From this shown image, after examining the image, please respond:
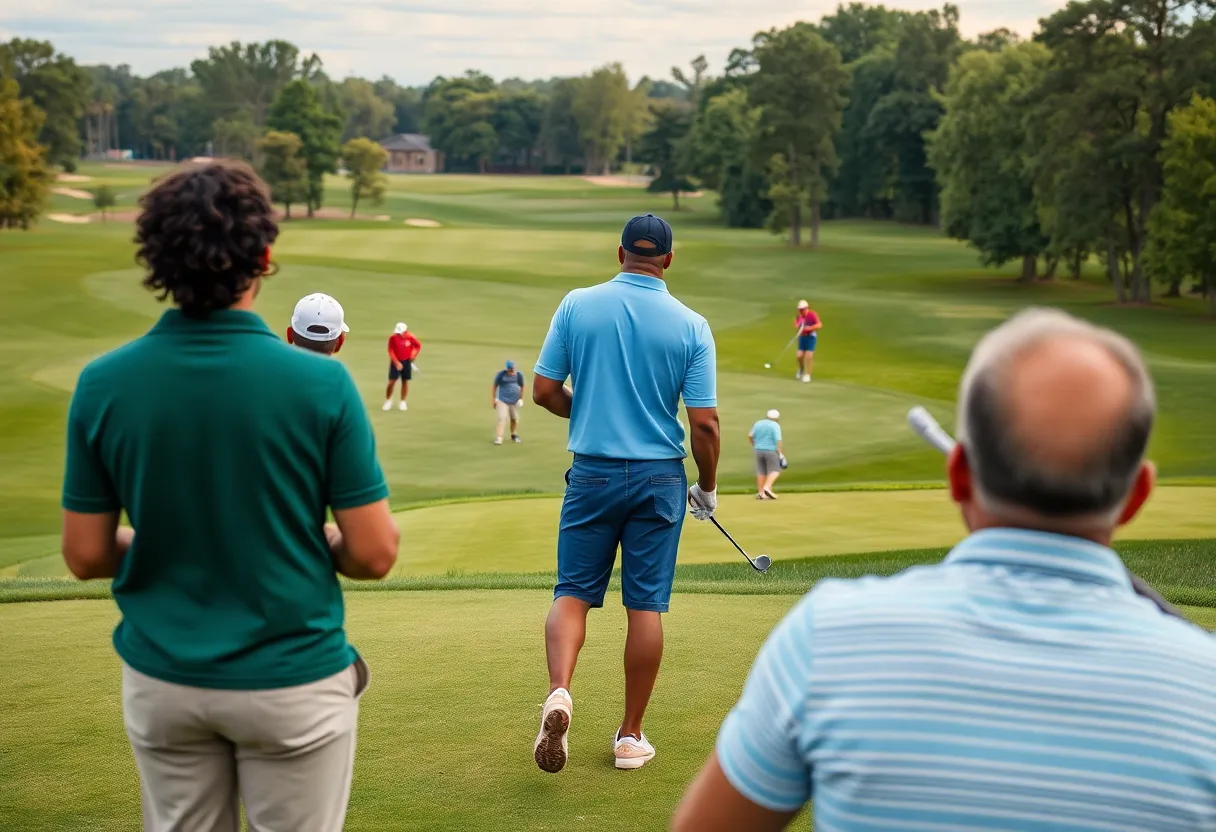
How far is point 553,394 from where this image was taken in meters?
5.35

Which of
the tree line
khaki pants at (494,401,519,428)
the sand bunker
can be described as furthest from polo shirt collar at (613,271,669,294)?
the sand bunker

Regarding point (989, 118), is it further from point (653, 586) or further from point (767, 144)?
point (653, 586)

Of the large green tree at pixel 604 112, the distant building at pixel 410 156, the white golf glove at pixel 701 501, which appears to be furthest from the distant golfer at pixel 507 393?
the distant building at pixel 410 156

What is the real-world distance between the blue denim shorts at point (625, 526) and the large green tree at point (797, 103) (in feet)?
214

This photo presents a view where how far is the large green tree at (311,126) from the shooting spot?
8744 cm

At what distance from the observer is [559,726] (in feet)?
14.9

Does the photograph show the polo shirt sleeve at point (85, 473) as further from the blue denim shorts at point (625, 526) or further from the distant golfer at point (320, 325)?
the distant golfer at point (320, 325)

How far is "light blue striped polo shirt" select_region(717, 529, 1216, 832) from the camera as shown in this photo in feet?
5.58

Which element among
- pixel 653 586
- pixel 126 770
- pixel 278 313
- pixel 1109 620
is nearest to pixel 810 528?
pixel 653 586

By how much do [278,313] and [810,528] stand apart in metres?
31.8

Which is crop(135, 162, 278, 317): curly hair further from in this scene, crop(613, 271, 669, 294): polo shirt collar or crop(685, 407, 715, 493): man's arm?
crop(685, 407, 715, 493): man's arm

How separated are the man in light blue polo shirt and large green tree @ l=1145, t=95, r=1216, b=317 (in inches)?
1571

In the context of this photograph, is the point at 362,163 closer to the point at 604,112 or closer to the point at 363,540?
the point at 604,112

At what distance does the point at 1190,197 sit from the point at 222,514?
43.9 meters
